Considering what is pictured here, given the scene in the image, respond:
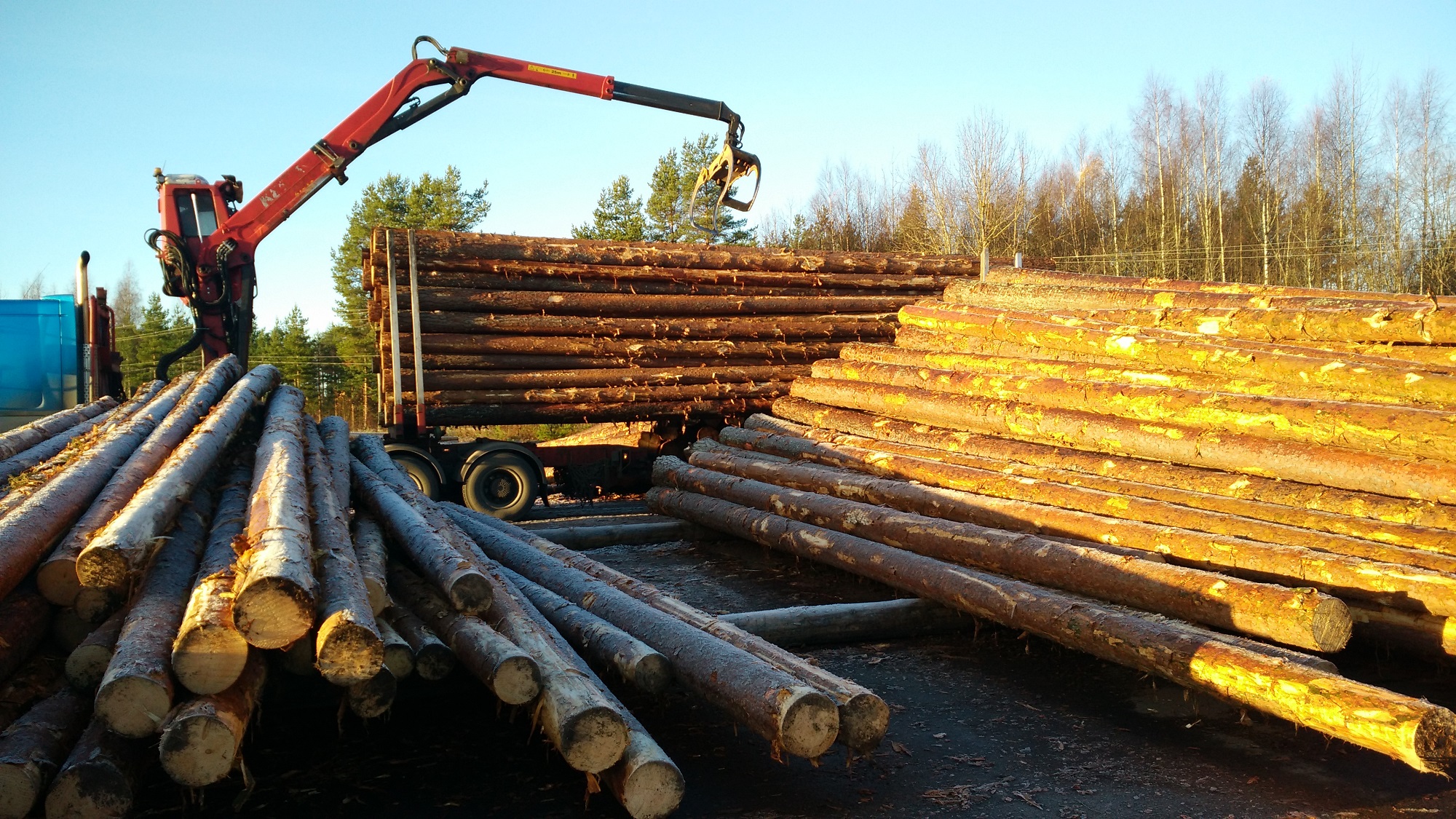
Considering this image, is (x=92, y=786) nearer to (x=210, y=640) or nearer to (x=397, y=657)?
(x=210, y=640)

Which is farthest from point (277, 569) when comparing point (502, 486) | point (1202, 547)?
point (502, 486)

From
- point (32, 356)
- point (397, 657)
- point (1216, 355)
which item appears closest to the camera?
point (397, 657)

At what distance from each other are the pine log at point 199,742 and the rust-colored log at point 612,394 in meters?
8.01

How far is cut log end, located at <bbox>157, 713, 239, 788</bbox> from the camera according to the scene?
3262mm

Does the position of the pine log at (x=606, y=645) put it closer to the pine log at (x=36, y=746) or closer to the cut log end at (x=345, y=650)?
the cut log end at (x=345, y=650)

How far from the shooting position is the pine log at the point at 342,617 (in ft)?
11.7

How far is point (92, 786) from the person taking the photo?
3305 millimetres

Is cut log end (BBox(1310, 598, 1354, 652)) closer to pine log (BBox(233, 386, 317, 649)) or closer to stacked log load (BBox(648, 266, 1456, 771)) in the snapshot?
stacked log load (BBox(648, 266, 1456, 771))

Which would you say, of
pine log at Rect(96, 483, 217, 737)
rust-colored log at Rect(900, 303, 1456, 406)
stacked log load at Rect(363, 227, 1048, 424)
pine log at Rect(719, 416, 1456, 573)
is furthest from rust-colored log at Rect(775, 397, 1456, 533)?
pine log at Rect(96, 483, 217, 737)

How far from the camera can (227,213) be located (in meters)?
12.4

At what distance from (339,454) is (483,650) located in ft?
12.3

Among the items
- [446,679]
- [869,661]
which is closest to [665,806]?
[446,679]

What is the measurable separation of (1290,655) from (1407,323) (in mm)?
3295

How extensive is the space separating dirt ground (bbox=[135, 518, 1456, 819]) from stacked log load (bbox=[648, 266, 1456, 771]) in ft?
0.97
